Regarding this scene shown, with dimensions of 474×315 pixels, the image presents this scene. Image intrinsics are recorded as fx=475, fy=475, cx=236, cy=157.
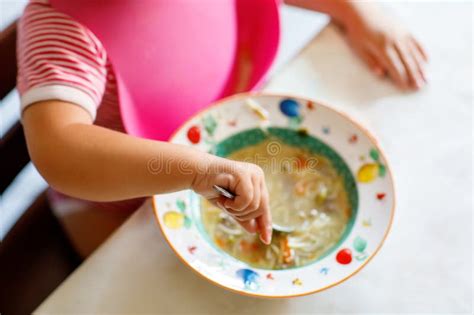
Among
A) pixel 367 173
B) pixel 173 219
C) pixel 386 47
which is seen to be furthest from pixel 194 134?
pixel 386 47

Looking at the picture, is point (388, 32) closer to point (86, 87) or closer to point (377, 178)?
point (377, 178)

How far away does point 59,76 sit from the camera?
1.78ft

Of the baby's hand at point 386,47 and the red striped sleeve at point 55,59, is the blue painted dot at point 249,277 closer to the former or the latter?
the red striped sleeve at point 55,59

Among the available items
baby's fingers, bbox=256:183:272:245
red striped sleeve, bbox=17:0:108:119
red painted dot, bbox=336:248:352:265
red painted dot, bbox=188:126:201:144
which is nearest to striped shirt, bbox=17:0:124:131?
red striped sleeve, bbox=17:0:108:119

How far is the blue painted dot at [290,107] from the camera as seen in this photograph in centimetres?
64

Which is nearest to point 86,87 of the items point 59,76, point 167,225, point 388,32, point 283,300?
point 59,76

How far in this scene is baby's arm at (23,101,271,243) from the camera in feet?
1.68

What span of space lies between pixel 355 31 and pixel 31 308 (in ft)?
2.27

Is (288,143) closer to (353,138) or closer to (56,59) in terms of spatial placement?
(353,138)

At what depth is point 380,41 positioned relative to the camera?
2.42ft

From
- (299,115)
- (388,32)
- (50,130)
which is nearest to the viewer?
(50,130)

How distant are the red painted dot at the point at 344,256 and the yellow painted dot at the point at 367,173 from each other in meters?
0.10

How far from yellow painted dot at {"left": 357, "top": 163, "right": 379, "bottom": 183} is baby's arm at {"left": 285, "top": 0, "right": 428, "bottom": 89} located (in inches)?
7.2

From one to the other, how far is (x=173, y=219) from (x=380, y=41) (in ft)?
1.41
